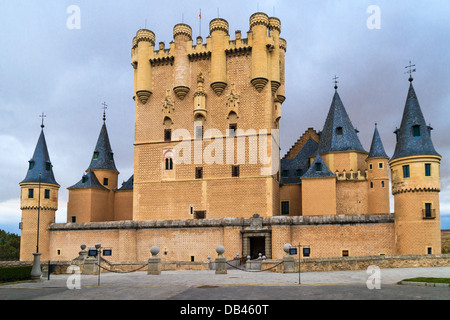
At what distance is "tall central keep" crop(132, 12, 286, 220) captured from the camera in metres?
39.9

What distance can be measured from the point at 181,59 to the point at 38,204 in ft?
67.1

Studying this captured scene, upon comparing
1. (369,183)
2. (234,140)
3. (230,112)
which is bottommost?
(369,183)

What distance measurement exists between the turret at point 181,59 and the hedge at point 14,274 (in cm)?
2440

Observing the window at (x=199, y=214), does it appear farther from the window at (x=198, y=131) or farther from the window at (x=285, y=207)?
the window at (x=285, y=207)

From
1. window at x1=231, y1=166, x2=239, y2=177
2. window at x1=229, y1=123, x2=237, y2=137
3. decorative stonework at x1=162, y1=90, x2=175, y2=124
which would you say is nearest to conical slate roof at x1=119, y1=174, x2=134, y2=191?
decorative stonework at x1=162, y1=90, x2=175, y2=124

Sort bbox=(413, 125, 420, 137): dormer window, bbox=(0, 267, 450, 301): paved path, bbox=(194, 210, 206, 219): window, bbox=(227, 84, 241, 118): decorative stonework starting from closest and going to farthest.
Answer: bbox=(0, 267, 450, 301): paved path
bbox=(413, 125, 420, 137): dormer window
bbox=(194, 210, 206, 219): window
bbox=(227, 84, 241, 118): decorative stonework

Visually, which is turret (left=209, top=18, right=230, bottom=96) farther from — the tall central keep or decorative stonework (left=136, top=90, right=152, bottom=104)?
decorative stonework (left=136, top=90, right=152, bottom=104)

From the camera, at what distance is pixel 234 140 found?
40.7 metres

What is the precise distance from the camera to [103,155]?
163 feet

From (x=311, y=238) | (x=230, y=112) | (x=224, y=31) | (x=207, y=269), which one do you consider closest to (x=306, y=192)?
(x=311, y=238)

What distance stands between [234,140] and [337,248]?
48.1 ft

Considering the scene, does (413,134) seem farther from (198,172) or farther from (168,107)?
(168,107)

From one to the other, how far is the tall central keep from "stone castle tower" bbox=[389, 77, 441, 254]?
1198 centimetres
